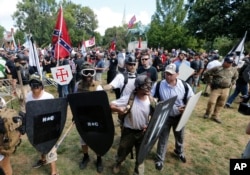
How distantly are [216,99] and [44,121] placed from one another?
16.9 feet

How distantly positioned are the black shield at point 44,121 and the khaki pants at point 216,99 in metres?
4.76

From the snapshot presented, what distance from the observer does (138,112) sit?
133 inches

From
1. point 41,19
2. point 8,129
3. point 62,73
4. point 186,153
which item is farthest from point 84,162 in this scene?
point 41,19

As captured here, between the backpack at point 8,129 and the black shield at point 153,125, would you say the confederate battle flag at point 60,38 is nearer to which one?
the backpack at point 8,129

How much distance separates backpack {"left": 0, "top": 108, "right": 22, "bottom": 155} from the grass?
1.26 meters

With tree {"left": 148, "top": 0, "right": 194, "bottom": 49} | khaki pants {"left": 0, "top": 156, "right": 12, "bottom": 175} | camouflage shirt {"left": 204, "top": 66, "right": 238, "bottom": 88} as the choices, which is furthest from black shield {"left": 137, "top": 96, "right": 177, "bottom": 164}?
tree {"left": 148, "top": 0, "right": 194, "bottom": 49}

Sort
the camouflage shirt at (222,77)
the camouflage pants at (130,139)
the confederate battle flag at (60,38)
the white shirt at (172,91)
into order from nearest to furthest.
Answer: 1. the camouflage pants at (130,139)
2. the white shirt at (172,91)
3. the camouflage shirt at (222,77)
4. the confederate battle flag at (60,38)

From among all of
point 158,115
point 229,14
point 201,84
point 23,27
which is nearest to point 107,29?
point 23,27

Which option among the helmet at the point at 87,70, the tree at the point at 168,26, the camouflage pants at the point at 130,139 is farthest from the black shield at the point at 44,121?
the tree at the point at 168,26

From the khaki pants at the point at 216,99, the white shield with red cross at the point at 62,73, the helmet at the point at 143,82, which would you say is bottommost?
the khaki pants at the point at 216,99

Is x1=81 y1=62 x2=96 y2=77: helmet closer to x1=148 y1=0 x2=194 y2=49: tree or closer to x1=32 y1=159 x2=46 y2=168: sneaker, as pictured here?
x1=32 y1=159 x2=46 y2=168: sneaker

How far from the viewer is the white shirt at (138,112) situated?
3359 millimetres

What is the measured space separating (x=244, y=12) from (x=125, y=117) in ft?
60.5

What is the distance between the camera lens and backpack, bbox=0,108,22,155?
2775mm
